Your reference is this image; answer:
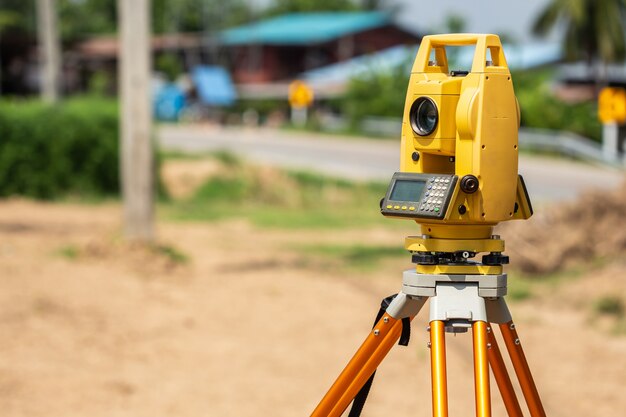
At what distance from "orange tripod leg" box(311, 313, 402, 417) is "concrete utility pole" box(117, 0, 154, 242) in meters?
7.82

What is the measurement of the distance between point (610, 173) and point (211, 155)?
944cm

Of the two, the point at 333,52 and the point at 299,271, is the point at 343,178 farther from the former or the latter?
the point at 333,52

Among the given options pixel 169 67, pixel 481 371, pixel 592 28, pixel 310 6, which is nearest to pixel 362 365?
pixel 481 371

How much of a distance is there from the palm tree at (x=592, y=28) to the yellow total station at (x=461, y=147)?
107ft

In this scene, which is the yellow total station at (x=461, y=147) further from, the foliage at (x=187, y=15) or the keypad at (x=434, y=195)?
the foliage at (x=187, y=15)

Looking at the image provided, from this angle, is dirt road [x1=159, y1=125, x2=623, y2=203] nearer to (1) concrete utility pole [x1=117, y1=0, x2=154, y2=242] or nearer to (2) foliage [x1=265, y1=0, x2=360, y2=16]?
(1) concrete utility pole [x1=117, y1=0, x2=154, y2=242]

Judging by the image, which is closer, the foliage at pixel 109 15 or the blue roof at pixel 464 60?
the blue roof at pixel 464 60

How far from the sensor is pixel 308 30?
5591cm

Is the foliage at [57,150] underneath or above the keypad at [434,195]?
underneath

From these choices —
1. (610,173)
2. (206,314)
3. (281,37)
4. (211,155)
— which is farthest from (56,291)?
(281,37)

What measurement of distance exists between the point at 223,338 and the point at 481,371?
198 inches

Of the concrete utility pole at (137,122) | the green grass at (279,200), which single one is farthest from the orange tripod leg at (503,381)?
the green grass at (279,200)

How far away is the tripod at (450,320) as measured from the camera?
3.43m

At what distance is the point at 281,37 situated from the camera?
55.7 m
